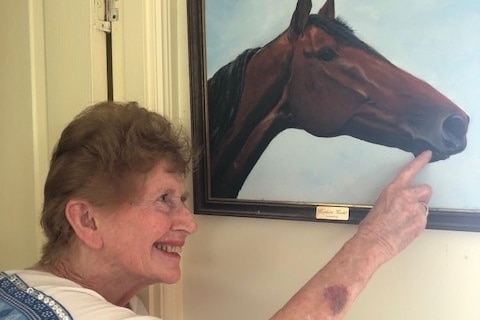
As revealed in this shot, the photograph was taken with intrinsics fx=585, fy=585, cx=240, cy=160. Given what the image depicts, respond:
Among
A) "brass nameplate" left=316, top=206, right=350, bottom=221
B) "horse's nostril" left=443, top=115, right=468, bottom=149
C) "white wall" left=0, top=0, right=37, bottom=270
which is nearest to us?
"horse's nostril" left=443, top=115, right=468, bottom=149

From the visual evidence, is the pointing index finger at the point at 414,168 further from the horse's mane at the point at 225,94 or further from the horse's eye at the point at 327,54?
the horse's mane at the point at 225,94

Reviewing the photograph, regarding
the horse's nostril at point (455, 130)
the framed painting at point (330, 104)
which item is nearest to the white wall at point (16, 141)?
the framed painting at point (330, 104)

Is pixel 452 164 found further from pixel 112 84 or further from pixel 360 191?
pixel 112 84

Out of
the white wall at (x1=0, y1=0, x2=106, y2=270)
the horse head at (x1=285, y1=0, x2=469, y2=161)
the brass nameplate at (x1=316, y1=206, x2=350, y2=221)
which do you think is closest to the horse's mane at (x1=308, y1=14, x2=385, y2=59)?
the horse head at (x1=285, y1=0, x2=469, y2=161)

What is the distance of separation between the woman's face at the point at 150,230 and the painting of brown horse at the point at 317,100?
8.5 inches

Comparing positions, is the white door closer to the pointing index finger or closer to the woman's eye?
the woman's eye

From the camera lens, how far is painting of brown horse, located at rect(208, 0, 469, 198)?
1.13 meters

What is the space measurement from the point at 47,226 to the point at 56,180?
0.36 ft

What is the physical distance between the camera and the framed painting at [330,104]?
3.61 feet

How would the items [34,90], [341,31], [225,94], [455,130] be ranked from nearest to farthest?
[455,130] → [341,31] → [225,94] → [34,90]

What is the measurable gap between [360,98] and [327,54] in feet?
0.39

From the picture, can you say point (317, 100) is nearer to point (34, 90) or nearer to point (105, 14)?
point (105, 14)

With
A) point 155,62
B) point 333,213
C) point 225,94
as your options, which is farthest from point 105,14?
point 333,213

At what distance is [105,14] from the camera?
1452 millimetres
